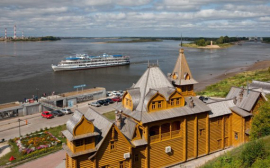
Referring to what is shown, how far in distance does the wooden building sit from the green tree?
1.80 m

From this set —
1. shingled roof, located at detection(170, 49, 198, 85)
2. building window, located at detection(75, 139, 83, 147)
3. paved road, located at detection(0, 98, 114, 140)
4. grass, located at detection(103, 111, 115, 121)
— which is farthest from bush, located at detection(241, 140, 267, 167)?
paved road, located at detection(0, 98, 114, 140)

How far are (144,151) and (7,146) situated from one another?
1502 centimetres

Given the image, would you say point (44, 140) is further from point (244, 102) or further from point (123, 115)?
point (244, 102)

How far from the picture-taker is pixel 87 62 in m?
99.1

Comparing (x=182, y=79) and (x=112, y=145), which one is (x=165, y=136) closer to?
(x=112, y=145)

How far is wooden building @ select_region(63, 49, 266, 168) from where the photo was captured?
17.8 m

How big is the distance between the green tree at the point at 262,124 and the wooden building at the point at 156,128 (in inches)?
70.7

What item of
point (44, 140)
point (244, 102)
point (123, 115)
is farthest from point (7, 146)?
point (244, 102)

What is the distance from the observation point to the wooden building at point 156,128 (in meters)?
17.8

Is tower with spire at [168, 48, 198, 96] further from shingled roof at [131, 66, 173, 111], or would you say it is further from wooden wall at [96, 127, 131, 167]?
wooden wall at [96, 127, 131, 167]

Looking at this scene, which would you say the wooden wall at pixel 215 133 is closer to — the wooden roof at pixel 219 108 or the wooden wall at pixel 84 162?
the wooden roof at pixel 219 108

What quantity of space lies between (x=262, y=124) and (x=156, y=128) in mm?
8185

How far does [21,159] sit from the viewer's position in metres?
24.0

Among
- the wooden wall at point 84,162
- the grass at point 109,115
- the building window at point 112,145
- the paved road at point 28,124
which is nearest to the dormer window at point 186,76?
the building window at point 112,145
